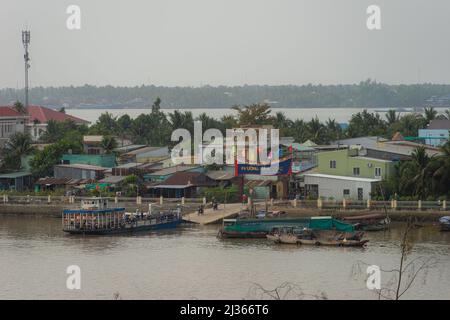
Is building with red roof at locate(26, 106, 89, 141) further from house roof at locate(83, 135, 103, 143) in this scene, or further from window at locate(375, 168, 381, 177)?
window at locate(375, 168, 381, 177)

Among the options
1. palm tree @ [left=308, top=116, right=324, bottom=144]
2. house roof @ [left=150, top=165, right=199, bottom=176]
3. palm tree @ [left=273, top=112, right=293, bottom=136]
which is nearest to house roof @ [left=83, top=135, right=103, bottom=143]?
house roof @ [left=150, top=165, right=199, bottom=176]

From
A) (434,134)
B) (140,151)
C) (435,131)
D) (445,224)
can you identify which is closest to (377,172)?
(445,224)

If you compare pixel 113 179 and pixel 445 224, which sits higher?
pixel 113 179

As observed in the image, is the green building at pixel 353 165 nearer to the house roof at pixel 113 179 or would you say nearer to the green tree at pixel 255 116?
the house roof at pixel 113 179

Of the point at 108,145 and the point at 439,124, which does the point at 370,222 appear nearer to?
the point at 108,145

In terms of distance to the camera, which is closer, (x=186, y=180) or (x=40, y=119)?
(x=186, y=180)
